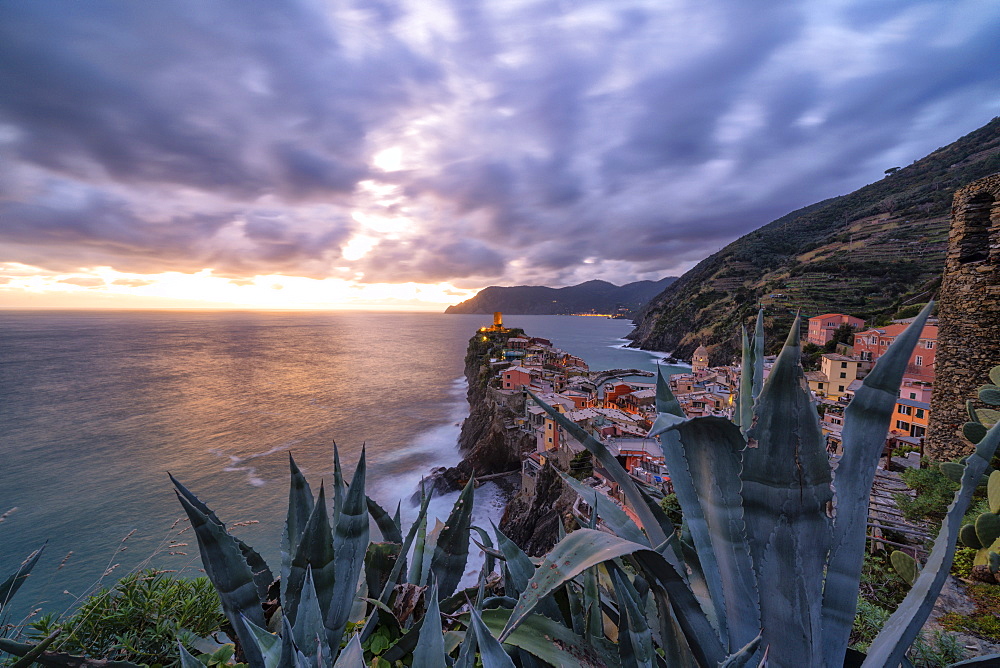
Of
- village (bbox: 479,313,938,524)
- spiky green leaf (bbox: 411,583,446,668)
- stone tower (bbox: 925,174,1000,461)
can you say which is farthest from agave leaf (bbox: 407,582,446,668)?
stone tower (bbox: 925,174,1000,461)

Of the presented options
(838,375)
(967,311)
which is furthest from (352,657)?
(838,375)

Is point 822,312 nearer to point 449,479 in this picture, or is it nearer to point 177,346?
point 449,479

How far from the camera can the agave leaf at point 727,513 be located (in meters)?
0.95

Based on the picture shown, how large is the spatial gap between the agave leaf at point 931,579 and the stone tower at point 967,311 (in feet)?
17.3

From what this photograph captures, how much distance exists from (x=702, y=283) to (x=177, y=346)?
10057cm

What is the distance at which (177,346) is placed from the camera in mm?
76312

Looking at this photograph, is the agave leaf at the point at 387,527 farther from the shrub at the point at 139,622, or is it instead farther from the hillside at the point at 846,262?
the hillside at the point at 846,262

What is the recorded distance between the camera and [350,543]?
59.4 inches

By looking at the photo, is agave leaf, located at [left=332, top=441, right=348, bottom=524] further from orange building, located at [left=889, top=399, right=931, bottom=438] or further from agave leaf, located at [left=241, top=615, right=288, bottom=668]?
orange building, located at [left=889, top=399, right=931, bottom=438]

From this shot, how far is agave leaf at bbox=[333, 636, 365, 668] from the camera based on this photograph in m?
1.00

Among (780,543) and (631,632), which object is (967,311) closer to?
(780,543)

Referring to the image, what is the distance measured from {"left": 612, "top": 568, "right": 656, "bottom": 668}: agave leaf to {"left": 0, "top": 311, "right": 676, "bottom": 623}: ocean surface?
60.3 inches

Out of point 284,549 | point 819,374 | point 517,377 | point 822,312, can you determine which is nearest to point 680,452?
point 284,549

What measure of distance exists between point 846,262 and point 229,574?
185ft
